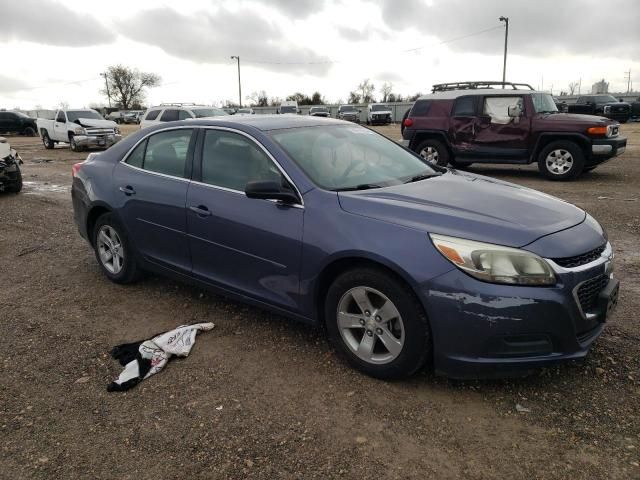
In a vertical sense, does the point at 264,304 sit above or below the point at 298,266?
below

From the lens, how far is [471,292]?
2.82m

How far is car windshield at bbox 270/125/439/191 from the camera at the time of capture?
12.1ft

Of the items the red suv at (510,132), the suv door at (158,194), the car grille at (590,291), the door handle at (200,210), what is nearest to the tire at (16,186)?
the suv door at (158,194)

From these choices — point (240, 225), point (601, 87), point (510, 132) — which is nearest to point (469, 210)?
point (240, 225)

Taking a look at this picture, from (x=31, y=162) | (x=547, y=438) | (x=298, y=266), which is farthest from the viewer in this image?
(x=31, y=162)

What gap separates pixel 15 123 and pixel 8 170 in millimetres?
27304

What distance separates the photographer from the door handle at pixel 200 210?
12.9 feet

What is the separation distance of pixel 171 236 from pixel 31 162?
51.2ft

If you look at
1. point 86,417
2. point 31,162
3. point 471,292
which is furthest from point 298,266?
point 31,162

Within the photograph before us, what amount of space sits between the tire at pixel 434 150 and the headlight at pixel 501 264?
955cm

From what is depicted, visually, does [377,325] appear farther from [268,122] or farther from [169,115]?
[169,115]

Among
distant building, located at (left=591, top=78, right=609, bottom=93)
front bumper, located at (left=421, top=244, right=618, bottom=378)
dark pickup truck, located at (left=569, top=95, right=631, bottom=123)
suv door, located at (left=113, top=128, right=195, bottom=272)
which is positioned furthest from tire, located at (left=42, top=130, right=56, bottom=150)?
distant building, located at (left=591, top=78, right=609, bottom=93)

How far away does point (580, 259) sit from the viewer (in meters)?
2.99

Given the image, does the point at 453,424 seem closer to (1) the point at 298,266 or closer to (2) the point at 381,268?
(2) the point at 381,268
